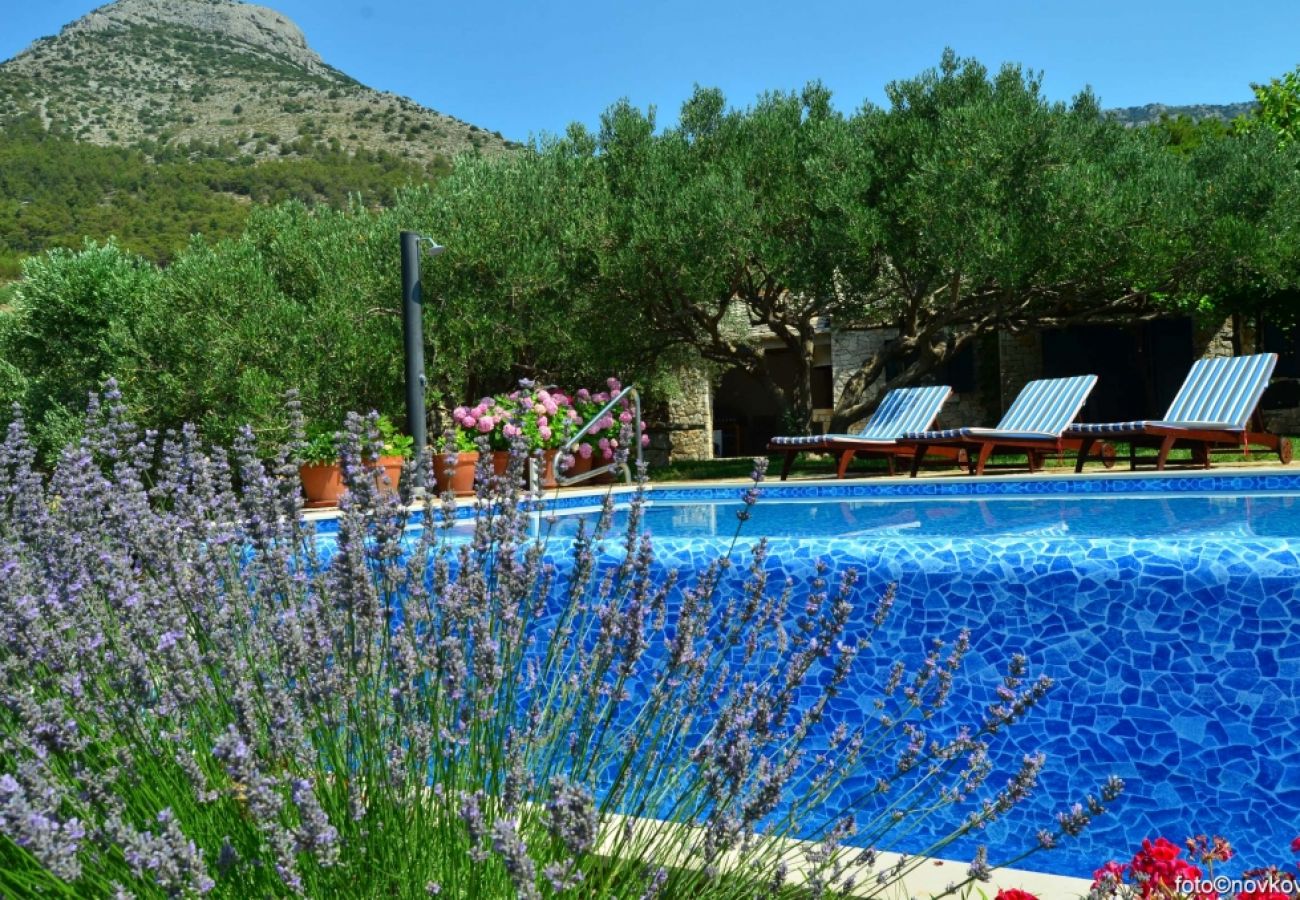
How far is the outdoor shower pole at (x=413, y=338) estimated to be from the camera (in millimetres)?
11547

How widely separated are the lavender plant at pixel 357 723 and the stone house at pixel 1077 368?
54.9 feet

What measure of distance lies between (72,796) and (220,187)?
47.7 m

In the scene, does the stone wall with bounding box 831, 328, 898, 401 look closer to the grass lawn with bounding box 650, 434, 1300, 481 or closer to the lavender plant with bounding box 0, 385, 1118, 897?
the grass lawn with bounding box 650, 434, 1300, 481

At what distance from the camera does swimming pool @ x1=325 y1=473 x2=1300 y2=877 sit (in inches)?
142

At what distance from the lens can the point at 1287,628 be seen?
3.84m

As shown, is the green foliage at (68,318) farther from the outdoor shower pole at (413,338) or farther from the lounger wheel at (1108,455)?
the lounger wheel at (1108,455)

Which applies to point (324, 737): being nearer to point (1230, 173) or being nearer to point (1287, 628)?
point (1287, 628)

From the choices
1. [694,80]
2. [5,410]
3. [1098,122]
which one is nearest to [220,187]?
[5,410]

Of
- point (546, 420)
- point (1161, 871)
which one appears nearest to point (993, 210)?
point (546, 420)

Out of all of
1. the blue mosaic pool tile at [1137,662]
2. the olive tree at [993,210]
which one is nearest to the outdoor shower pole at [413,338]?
the olive tree at [993,210]

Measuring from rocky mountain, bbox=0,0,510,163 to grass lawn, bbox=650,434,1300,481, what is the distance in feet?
123

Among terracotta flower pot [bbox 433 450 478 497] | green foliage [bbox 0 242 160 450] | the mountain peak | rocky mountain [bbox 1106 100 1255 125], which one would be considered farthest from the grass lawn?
rocky mountain [bbox 1106 100 1255 125]

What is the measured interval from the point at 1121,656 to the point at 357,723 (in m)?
3.11

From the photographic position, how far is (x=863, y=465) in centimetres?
1597
